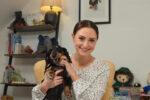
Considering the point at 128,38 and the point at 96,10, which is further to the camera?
the point at 96,10

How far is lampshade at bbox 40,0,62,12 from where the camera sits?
8.79 ft

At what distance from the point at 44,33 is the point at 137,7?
4.27 feet

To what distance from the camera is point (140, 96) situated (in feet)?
7.64

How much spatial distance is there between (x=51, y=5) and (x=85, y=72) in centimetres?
155

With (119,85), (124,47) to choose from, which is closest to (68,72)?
(119,85)

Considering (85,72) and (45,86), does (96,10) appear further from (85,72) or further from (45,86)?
(45,86)

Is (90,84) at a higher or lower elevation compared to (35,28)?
lower

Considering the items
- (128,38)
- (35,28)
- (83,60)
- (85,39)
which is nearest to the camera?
(85,39)

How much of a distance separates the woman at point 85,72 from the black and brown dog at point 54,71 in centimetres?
2

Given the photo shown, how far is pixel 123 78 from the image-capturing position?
241 cm

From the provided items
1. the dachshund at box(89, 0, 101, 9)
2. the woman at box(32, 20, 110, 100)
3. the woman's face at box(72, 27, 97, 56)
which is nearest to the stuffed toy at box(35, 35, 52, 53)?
the dachshund at box(89, 0, 101, 9)

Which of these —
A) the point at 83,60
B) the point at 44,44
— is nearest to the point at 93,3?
the point at 44,44

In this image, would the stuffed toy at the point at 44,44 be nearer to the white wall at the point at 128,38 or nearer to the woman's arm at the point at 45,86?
the white wall at the point at 128,38

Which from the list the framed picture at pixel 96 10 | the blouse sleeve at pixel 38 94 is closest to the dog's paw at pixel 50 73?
the blouse sleeve at pixel 38 94
